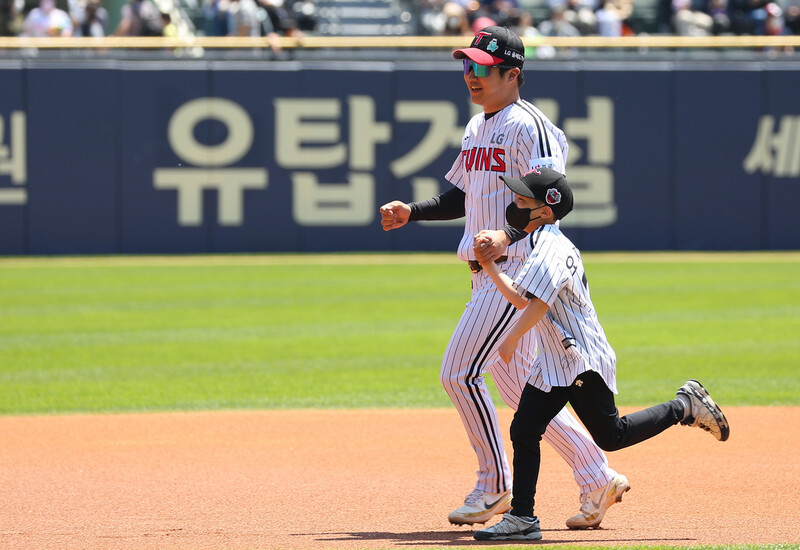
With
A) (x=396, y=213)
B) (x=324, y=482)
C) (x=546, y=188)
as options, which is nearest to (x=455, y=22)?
(x=324, y=482)

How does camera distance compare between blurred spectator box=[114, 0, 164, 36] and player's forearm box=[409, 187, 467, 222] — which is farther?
blurred spectator box=[114, 0, 164, 36]

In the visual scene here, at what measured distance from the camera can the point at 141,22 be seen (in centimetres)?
1816

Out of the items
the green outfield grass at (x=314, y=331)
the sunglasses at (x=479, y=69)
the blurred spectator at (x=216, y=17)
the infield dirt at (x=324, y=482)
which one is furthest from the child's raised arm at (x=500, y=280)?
the blurred spectator at (x=216, y=17)

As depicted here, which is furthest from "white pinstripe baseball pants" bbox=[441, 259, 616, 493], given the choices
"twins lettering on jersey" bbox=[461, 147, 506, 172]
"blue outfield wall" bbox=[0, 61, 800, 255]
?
"blue outfield wall" bbox=[0, 61, 800, 255]

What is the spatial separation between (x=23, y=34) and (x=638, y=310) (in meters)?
11.6

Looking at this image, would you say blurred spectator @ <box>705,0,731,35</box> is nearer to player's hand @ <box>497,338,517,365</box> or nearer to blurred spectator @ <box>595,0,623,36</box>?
blurred spectator @ <box>595,0,623,36</box>

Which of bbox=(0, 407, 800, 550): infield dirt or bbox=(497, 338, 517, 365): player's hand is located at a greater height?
bbox=(497, 338, 517, 365): player's hand

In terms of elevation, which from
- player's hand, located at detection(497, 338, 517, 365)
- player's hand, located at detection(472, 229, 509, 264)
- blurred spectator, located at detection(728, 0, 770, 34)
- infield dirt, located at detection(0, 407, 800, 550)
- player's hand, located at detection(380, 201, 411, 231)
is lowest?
infield dirt, located at detection(0, 407, 800, 550)

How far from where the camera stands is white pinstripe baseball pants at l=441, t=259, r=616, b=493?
179 inches

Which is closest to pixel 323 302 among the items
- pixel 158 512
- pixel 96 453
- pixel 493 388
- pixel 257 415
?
Result: pixel 493 388

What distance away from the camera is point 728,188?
1855 cm

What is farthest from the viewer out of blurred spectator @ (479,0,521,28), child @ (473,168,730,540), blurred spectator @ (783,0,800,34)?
blurred spectator @ (783,0,800,34)

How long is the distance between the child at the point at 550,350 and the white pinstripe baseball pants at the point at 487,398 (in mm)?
188

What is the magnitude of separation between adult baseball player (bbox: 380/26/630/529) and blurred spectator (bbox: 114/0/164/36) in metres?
14.3
